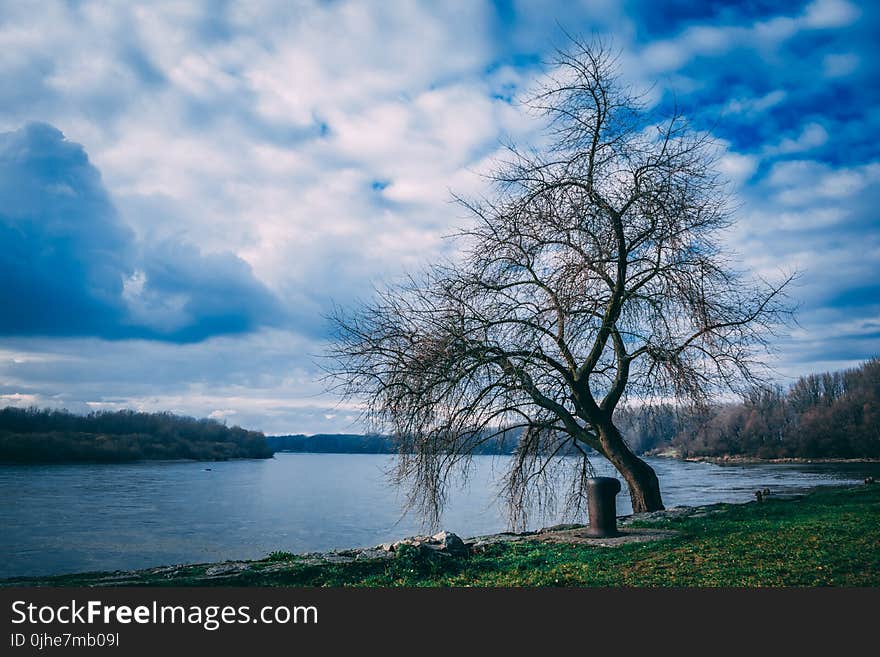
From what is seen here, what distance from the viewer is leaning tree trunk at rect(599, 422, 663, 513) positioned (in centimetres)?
1434

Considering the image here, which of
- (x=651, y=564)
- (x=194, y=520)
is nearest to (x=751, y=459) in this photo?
(x=194, y=520)

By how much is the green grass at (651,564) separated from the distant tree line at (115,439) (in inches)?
3117

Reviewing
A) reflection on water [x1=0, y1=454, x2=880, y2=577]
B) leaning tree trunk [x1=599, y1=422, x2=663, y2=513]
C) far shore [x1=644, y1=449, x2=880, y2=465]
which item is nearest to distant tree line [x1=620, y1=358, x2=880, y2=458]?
far shore [x1=644, y1=449, x2=880, y2=465]

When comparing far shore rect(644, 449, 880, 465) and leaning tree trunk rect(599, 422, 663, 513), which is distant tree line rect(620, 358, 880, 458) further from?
leaning tree trunk rect(599, 422, 663, 513)

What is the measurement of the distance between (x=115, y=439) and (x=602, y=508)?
3698 inches

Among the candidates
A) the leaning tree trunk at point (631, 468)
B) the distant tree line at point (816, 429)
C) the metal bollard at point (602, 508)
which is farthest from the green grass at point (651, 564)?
the distant tree line at point (816, 429)

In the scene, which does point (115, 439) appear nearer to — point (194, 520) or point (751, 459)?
point (194, 520)

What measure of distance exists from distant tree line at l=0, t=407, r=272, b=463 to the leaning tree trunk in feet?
264

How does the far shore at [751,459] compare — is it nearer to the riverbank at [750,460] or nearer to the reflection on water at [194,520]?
the riverbank at [750,460]

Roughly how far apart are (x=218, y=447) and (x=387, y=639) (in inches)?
4403

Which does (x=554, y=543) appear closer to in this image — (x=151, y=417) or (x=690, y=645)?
(x=690, y=645)

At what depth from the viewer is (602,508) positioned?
11336mm

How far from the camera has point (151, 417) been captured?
11531 cm

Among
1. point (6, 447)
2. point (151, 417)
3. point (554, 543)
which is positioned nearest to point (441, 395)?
point (554, 543)
